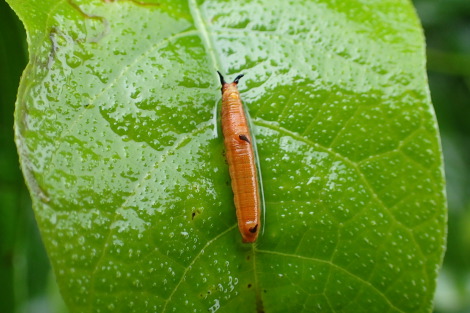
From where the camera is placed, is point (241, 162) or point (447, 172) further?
point (447, 172)

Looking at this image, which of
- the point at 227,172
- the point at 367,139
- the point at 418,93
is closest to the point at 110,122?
the point at 227,172

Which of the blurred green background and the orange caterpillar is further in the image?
the blurred green background

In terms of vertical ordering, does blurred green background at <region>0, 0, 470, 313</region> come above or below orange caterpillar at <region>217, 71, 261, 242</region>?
below

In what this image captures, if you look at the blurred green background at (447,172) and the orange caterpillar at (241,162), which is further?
the blurred green background at (447,172)

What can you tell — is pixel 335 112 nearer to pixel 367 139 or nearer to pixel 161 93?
pixel 367 139

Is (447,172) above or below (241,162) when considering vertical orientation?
below
